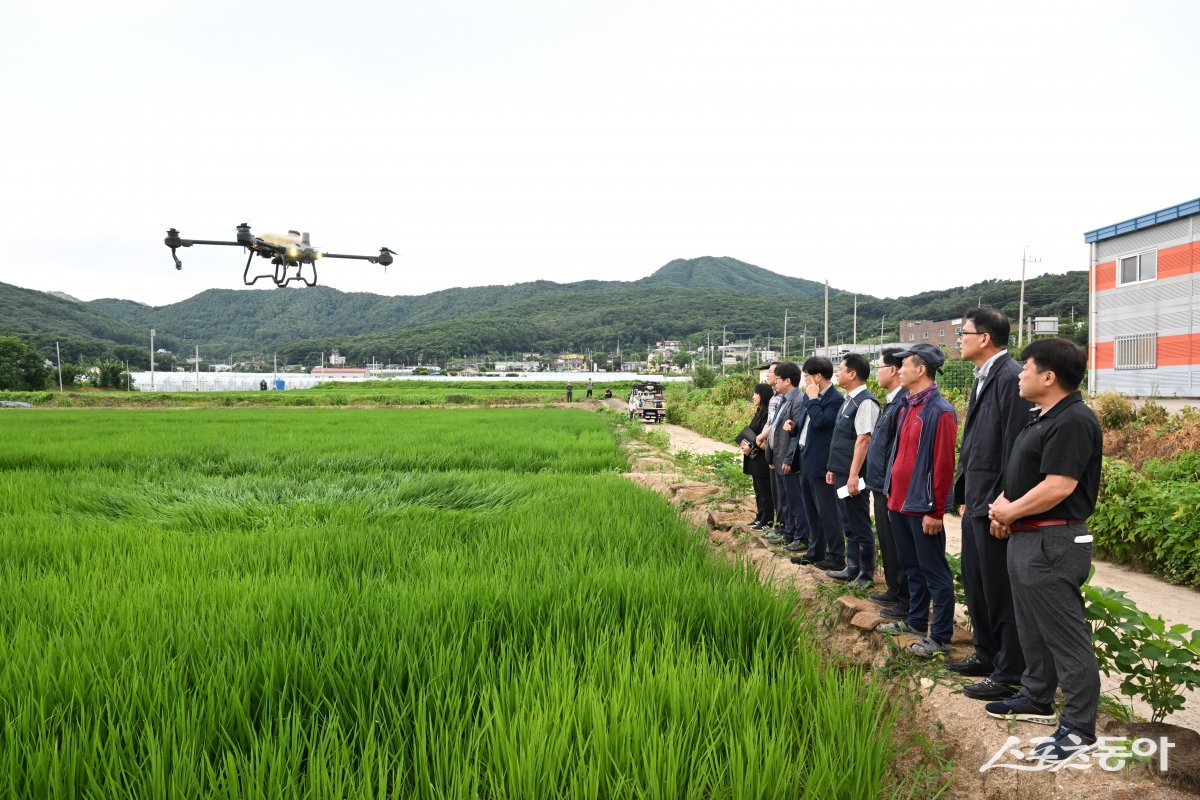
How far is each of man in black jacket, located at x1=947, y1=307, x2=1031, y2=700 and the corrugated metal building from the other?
62.0 feet

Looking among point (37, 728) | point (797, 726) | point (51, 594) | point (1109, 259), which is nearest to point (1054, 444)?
point (797, 726)

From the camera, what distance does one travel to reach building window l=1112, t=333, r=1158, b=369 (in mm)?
18781

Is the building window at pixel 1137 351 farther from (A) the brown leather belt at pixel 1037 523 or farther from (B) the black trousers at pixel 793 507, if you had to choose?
(A) the brown leather belt at pixel 1037 523

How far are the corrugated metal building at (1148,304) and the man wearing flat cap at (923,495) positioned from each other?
732 inches

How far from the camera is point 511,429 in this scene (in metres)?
15.0

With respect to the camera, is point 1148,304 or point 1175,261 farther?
point 1148,304

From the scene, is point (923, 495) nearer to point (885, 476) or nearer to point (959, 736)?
point (885, 476)

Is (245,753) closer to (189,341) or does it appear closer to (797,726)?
(797,726)

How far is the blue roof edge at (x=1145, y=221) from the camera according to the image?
17469mm

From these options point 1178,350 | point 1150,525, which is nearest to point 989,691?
point 1150,525

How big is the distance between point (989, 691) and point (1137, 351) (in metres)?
22.6

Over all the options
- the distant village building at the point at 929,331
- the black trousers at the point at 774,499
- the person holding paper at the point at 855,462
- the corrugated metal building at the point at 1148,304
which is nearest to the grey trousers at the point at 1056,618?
the person holding paper at the point at 855,462

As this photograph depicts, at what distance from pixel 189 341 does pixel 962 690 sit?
495ft

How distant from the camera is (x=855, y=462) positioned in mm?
4070
